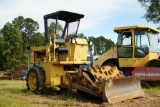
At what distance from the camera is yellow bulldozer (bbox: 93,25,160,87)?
41.8 ft

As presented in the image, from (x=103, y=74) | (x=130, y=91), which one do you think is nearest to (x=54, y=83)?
(x=103, y=74)

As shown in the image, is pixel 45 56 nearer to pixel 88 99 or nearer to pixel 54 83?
pixel 54 83

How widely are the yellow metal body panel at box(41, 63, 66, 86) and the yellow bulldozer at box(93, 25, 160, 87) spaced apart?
3923 mm

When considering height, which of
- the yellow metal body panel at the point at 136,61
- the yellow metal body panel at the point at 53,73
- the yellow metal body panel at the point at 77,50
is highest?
the yellow metal body panel at the point at 77,50

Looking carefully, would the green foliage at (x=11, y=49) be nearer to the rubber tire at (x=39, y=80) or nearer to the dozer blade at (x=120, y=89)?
the rubber tire at (x=39, y=80)

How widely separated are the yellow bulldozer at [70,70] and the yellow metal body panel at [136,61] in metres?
3.29

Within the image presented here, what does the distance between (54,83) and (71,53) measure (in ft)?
3.85

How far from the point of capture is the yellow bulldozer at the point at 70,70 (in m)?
8.71

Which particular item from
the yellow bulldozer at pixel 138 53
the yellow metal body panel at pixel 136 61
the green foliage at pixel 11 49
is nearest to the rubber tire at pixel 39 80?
the yellow bulldozer at pixel 138 53

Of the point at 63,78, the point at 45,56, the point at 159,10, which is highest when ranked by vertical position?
the point at 159,10

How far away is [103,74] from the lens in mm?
9109

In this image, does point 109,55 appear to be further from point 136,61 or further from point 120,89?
point 120,89

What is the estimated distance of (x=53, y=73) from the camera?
33.6ft

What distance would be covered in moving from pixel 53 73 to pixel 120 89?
98.7 inches
